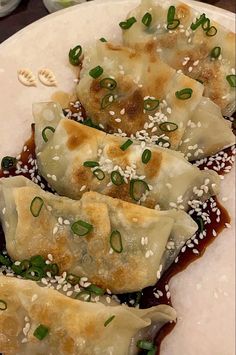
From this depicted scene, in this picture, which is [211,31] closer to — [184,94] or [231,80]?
[231,80]

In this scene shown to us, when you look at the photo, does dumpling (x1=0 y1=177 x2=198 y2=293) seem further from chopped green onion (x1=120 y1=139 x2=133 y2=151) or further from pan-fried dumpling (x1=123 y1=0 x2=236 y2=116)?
pan-fried dumpling (x1=123 y1=0 x2=236 y2=116)

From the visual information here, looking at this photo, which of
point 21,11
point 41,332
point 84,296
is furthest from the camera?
point 21,11

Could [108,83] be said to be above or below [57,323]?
above

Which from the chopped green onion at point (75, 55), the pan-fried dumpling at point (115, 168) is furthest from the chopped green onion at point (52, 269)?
the chopped green onion at point (75, 55)

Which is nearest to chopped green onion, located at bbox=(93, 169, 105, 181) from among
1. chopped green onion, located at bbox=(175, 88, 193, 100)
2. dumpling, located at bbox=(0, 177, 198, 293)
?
dumpling, located at bbox=(0, 177, 198, 293)

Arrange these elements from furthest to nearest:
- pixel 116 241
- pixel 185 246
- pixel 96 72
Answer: pixel 96 72
pixel 185 246
pixel 116 241

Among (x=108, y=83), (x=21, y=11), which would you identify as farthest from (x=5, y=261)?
(x=21, y=11)

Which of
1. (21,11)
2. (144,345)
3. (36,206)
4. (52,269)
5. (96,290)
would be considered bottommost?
(144,345)

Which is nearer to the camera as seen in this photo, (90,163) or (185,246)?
(90,163)
